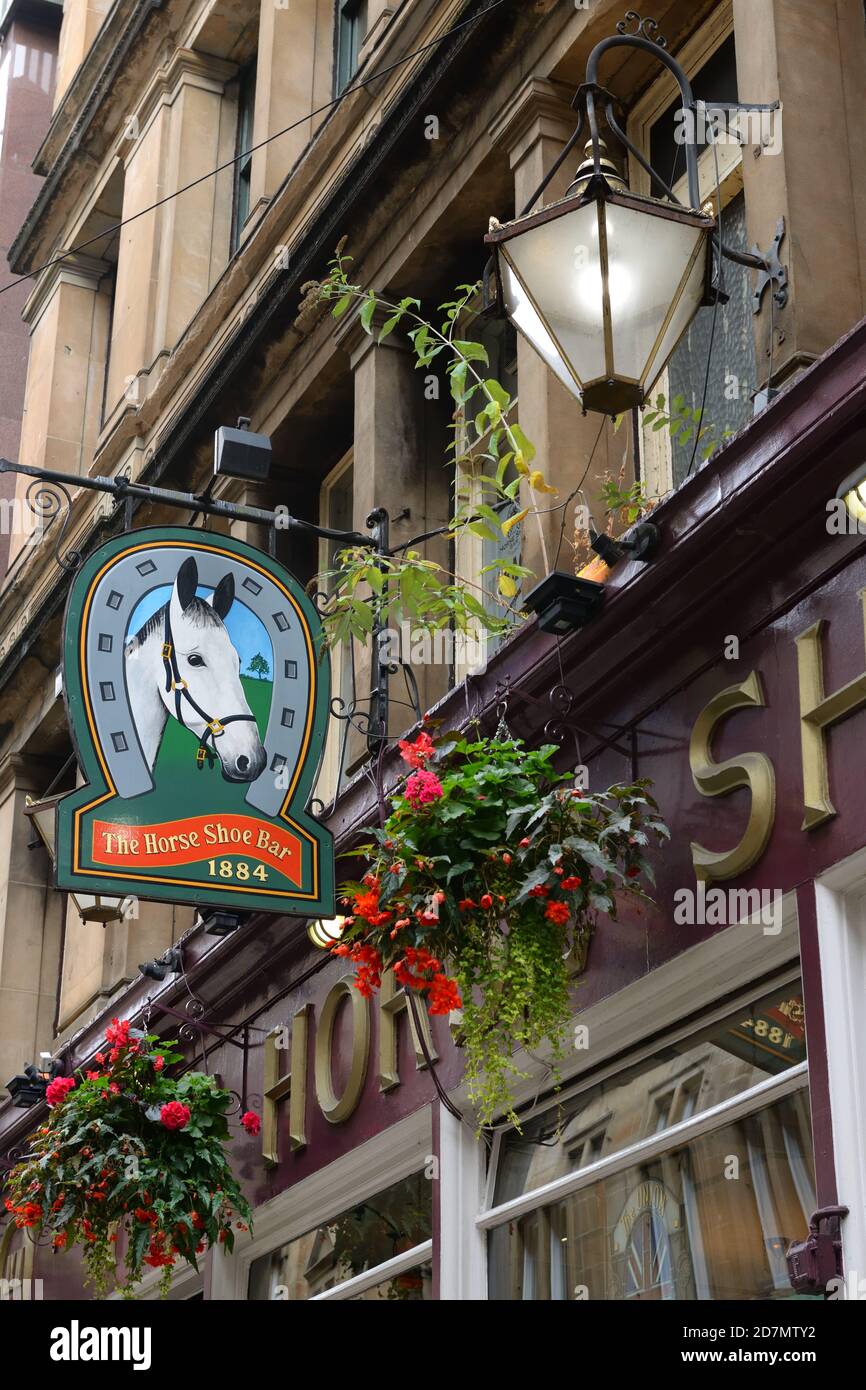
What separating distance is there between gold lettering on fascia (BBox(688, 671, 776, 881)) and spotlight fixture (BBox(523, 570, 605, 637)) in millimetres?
674

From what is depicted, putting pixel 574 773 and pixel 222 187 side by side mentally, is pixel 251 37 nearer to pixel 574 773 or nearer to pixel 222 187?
pixel 222 187

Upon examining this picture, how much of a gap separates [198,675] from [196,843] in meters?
0.96

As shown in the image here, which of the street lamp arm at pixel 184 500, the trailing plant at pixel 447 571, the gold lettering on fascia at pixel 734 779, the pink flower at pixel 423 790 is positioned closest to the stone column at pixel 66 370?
the street lamp arm at pixel 184 500

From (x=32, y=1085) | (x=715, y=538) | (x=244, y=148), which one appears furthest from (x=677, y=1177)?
(x=244, y=148)

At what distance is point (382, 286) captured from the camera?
12.8 metres

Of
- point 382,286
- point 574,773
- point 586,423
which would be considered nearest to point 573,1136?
point 574,773

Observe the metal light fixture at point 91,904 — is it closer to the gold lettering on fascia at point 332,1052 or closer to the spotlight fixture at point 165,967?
the spotlight fixture at point 165,967

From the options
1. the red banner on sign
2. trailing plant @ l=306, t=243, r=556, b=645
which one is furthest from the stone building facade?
the red banner on sign

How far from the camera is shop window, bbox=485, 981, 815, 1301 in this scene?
23.6 ft

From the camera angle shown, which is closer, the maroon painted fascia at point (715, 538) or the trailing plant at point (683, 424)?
the maroon painted fascia at point (715, 538)

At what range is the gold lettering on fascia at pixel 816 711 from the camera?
7.03m

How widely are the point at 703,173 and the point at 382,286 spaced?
300 cm
